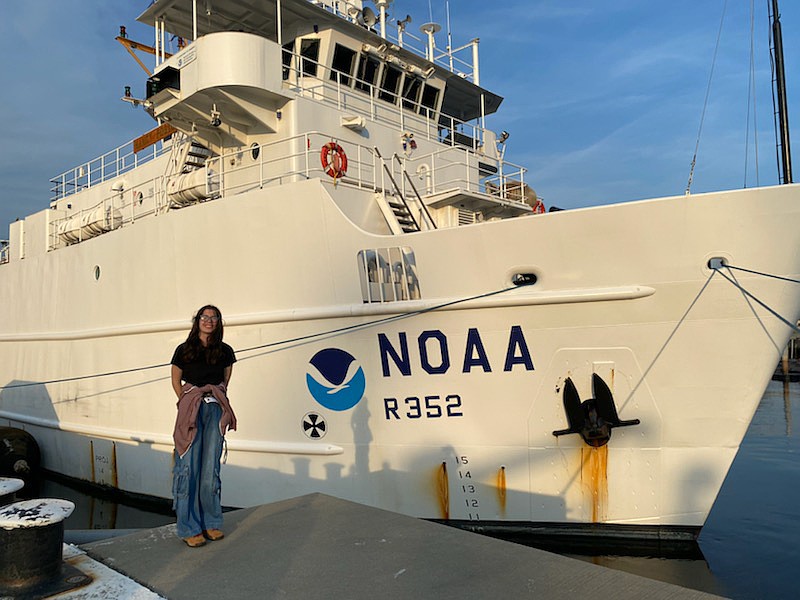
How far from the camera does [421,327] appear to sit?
583 centimetres

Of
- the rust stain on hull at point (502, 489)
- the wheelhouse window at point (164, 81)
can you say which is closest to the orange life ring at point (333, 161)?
the wheelhouse window at point (164, 81)

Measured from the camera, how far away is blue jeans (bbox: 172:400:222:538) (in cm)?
321

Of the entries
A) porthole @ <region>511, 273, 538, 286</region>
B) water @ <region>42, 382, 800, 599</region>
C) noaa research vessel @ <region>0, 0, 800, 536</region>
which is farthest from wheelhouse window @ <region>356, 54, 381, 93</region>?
water @ <region>42, 382, 800, 599</region>

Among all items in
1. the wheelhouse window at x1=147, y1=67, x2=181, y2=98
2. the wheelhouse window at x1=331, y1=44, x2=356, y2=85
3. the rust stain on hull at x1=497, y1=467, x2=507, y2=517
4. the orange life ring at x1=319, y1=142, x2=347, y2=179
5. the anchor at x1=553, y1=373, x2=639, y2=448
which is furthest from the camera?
the wheelhouse window at x1=331, y1=44, x2=356, y2=85

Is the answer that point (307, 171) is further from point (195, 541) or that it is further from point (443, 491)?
point (195, 541)

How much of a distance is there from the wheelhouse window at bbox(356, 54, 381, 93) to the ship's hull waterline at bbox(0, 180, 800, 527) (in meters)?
3.94

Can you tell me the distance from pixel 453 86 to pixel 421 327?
24.6 ft

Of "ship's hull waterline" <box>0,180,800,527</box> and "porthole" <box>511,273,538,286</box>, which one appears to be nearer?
"ship's hull waterline" <box>0,180,800,527</box>

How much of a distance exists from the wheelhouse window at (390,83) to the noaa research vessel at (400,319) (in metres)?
0.47

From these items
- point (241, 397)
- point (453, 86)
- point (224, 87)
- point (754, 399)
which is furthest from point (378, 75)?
point (754, 399)

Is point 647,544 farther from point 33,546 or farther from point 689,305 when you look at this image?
point 33,546

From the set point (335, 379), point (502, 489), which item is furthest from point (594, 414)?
point (335, 379)

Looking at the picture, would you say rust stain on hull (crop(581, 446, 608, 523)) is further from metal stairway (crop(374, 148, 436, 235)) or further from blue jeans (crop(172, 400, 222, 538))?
blue jeans (crop(172, 400, 222, 538))

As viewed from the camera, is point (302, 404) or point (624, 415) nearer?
point (624, 415)
